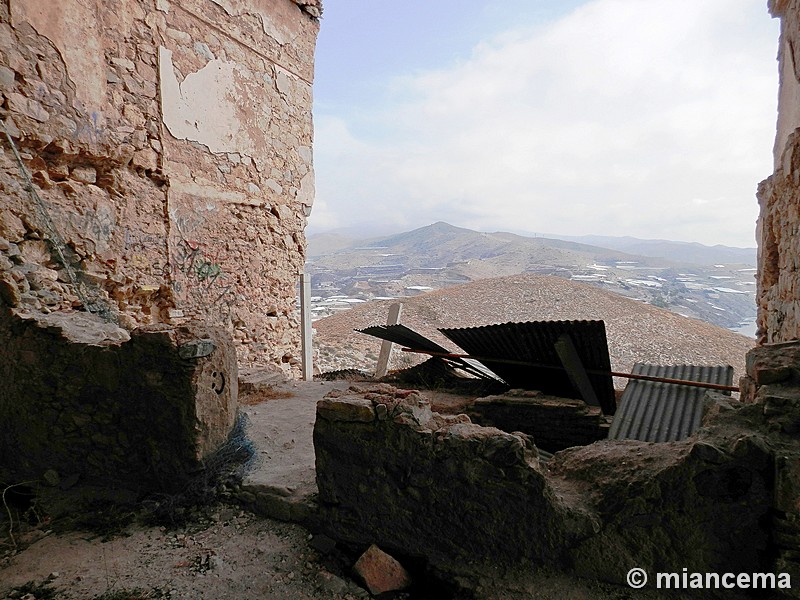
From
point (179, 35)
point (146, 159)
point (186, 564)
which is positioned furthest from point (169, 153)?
point (186, 564)

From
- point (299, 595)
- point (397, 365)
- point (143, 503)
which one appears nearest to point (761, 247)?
point (299, 595)

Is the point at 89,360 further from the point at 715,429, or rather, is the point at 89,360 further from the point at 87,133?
the point at 715,429

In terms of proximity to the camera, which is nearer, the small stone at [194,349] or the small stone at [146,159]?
→ the small stone at [194,349]

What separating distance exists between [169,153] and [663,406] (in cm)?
599

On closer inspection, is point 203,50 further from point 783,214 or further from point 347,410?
point 783,214

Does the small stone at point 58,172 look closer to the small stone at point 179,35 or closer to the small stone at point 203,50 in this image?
the small stone at point 179,35

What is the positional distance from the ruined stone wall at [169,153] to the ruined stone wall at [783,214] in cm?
622

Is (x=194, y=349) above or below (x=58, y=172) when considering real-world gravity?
below

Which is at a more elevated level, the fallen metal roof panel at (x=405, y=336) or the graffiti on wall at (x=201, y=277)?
the graffiti on wall at (x=201, y=277)

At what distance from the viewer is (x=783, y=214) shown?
3.81 meters

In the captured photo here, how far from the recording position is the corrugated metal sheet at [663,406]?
3.46 metres

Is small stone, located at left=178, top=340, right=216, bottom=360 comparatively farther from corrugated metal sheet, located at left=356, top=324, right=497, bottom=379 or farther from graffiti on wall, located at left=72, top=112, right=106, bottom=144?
graffiti on wall, located at left=72, top=112, right=106, bottom=144

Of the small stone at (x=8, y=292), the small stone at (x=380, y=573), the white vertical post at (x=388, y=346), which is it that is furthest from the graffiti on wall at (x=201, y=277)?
the small stone at (x=380, y=573)

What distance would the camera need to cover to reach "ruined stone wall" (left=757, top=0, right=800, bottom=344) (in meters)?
3.53
